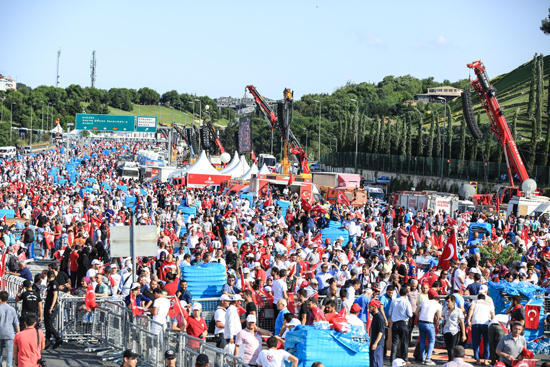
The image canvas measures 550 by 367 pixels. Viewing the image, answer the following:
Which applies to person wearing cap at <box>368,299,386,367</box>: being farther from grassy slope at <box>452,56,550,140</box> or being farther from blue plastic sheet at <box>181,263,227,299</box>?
grassy slope at <box>452,56,550,140</box>

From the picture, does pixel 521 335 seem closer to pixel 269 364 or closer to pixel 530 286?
pixel 269 364

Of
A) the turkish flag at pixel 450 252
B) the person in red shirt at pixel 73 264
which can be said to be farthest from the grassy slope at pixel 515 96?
the person in red shirt at pixel 73 264

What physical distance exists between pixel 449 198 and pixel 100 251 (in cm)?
2230

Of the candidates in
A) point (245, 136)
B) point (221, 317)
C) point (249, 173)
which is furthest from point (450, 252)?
point (245, 136)

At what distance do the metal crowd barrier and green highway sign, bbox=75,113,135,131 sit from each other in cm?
7844

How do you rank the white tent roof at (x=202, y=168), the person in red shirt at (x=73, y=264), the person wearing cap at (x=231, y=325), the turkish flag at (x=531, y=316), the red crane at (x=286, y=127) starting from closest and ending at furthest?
the person wearing cap at (x=231, y=325) < the turkish flag at (x=531, y=316) < the person in red shirt at (x=73, y=264) < the white tent roof at (x=202, y=168) < the red crane at (x=286, y=127)

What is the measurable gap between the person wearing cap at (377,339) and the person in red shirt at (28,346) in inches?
176

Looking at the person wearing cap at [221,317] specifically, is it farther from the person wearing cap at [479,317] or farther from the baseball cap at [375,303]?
the person wearing cap at [479,317]

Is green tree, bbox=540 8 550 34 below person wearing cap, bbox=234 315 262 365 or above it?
above

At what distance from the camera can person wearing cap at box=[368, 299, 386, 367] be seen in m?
10.8

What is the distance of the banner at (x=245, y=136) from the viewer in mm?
62375

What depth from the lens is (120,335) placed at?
12.2 metres

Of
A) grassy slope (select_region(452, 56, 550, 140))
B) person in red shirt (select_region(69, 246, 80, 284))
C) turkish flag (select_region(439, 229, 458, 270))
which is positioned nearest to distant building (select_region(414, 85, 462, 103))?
grassy slope (select_region(452, 56, 550, 140))

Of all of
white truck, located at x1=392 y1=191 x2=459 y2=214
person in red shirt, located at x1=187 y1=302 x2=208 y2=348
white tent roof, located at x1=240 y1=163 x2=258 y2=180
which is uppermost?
white tent roof, located at x1=240 y1=163 x2=258 y2=180
